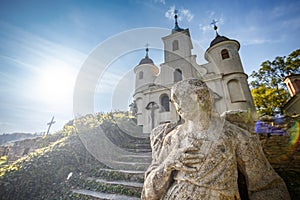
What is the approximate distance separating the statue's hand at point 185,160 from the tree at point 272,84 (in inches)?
626

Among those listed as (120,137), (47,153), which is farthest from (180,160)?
(120,137)

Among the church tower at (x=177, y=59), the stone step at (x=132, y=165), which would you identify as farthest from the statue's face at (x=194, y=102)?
the church tower at (x=177, y=59)

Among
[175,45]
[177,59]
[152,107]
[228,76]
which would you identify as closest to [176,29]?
[175,45]

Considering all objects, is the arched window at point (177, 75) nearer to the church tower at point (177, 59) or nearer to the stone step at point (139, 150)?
the church tower at point (177, 59)

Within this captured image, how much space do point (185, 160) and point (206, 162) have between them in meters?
0.17

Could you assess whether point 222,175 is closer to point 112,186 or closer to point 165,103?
point 112,186

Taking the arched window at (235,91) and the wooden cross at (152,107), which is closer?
the arched window at (235,91)

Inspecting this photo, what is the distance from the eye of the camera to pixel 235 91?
33.8 feet

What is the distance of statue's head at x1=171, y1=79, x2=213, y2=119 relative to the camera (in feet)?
3.85

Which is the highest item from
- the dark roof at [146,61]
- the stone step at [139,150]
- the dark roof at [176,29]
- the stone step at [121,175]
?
the dark roof at [176,29]

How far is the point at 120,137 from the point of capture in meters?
7.45

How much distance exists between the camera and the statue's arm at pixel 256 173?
1.03m

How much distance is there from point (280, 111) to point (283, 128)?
1188 centimetres

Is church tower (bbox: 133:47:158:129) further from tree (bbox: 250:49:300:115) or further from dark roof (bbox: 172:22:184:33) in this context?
tree (bbox: 250:49:300:115)
